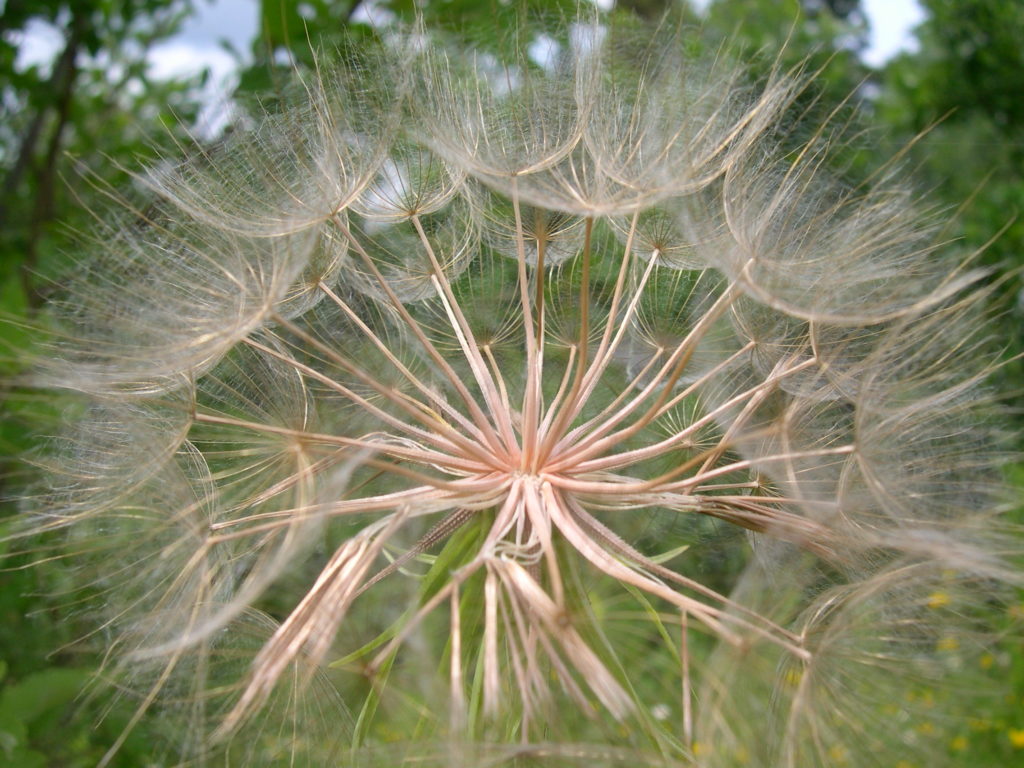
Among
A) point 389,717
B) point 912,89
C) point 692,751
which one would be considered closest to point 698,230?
point 692,751

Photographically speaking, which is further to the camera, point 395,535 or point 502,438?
point 502,438

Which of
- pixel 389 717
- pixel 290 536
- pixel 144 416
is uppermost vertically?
pixel 144 416

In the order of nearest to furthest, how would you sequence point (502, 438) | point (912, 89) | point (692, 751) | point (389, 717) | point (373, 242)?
point (692, 751), point (389, 717), point (502, 438), point (373, 242), point (912, 89)

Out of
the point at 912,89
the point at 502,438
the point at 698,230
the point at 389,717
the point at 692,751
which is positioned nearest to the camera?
the point at 692,751

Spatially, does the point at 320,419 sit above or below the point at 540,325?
below

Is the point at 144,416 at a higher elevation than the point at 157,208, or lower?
lower

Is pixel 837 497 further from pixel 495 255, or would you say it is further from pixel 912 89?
pixel 912 89

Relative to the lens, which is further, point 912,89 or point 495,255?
point 912,89

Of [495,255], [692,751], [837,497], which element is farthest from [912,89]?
[692,751]

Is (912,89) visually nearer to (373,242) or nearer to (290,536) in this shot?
(373,242)
